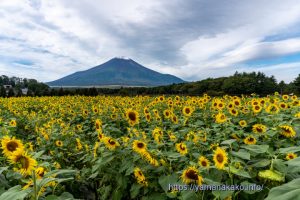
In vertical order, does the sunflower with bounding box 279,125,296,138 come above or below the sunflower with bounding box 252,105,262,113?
below

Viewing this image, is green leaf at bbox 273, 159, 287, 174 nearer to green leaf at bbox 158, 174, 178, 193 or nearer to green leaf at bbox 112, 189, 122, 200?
green leaf at bbox 158, 174, 178, 193

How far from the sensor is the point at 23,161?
2027mm

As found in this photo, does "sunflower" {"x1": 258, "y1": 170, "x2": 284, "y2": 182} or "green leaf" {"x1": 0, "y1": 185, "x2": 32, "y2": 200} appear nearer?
"green leaf" {"x1": 0, "y1": 185, "x2": 32, "y2": 200}

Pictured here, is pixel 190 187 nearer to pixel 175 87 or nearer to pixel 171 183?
pixel 171 183

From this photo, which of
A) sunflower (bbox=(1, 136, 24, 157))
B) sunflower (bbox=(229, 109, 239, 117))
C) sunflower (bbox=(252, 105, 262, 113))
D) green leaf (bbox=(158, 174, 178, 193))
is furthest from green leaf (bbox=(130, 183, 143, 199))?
sunflower (bbox=(252, 105, 262, 113))

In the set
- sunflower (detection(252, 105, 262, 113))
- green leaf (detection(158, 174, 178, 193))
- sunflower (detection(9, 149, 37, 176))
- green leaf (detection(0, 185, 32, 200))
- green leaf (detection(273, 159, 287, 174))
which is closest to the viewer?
green leaf (detection(0, 185, 32, 200))

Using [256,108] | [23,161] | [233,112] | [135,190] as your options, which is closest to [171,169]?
[135,190]

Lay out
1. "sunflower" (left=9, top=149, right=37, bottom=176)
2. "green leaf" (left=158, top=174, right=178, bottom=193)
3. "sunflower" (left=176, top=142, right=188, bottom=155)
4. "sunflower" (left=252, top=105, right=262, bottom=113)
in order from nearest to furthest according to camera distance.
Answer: "sunflower" (left=9, top=149, right=37, bottom=176) < "green leaf" (left=158, top=174, right=178, bottom=193) < "sunflower" (left=176, top=142, right=188, bottom=155) < "sunflower" (left=252, top=105, right=262, bottom=113)

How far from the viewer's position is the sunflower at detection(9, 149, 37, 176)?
2.00 metres

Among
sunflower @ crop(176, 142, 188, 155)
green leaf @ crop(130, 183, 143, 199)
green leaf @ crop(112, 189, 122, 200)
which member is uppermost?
sunflower @ crop(176, 142, 188, 155)

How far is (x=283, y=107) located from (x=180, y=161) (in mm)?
4020

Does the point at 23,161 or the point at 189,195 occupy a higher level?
the point at 23,161

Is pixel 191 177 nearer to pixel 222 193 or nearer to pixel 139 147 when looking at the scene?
pixel 222 193

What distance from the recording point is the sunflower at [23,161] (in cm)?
200
